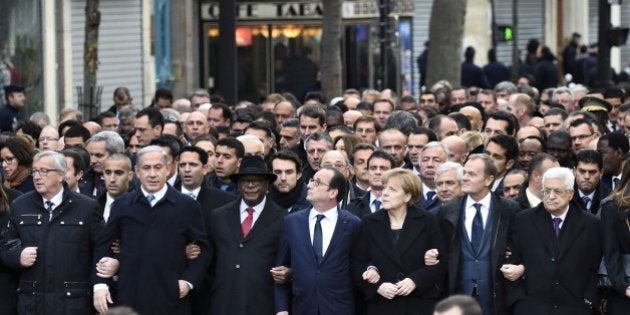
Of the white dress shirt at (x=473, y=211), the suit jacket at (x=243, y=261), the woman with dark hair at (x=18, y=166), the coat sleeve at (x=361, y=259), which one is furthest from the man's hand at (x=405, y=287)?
the woman with dark hair at (x=18, y=166)

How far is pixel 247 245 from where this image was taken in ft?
48.4

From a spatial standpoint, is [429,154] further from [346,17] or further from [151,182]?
[346,17]

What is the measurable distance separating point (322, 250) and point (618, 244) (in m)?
2.30

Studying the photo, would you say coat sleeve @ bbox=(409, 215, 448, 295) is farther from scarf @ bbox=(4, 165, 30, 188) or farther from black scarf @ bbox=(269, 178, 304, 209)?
scarf @ bbox=(4, 165, 30, 188)

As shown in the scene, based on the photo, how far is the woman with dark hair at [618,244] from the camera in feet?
45.9

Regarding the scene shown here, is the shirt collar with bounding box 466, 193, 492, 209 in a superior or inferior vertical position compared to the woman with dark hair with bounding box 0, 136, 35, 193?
inferior

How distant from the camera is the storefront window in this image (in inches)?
1126

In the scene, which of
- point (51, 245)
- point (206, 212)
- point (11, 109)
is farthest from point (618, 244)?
point (11, 109)

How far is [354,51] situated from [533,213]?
30.3 meters

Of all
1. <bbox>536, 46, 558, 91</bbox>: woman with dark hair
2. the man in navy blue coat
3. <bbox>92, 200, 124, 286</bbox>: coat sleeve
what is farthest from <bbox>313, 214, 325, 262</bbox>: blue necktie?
<bbox>536, 46, 558, 91</bbox>: woman with dark hair

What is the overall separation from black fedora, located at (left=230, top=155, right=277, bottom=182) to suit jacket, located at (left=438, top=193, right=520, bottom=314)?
1.46 metres

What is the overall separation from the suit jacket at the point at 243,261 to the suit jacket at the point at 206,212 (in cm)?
13

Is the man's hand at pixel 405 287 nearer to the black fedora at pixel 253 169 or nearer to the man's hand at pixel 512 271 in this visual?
the man's hand at pixel 512 271

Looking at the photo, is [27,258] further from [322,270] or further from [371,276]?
[371,276]
